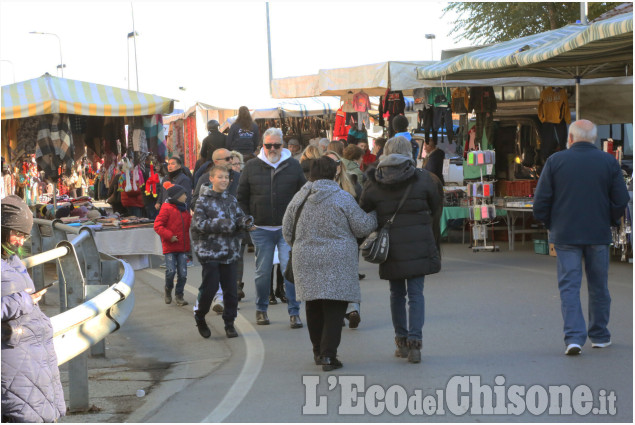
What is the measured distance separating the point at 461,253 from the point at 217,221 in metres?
8.02

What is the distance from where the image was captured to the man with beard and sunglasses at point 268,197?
10195 mm

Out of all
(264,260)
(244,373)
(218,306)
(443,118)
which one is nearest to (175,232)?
(218,306)

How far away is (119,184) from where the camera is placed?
1844cm

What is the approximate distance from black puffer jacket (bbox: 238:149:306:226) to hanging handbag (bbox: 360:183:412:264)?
92.7 inches

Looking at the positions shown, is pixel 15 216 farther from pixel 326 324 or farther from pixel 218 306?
pixel 218 306

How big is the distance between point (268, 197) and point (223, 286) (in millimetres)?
1070

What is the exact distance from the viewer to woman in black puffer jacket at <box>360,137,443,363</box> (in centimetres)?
795

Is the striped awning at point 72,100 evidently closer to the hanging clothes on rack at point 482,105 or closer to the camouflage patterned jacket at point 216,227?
the hanging clothes on rack at point 482,105

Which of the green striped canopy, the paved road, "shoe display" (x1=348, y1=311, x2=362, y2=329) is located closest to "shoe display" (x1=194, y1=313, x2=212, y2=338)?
the paved road

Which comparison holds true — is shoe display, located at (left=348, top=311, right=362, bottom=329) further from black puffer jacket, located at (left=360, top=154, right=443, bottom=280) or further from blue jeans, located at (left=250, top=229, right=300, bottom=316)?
black puffer jacket, located at (left=360, top=154, right=443, bottom=280)

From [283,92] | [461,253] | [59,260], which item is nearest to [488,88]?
[461,253]

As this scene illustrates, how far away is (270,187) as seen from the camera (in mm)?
10258

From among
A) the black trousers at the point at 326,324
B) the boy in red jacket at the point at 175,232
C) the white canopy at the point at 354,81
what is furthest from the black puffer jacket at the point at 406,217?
the white canopy at the point at 354,81

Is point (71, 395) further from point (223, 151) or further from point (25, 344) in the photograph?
point (223, 151)
